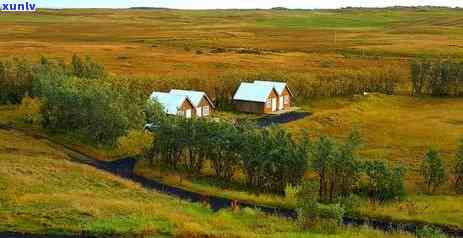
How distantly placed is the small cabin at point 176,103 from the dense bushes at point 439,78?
39.8 m

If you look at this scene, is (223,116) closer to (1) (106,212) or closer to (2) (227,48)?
(1) (106,212)

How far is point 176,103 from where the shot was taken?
61219 millimetres

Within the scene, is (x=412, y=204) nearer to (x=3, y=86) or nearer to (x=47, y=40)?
(x=3, y=86)

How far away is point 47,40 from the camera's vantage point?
153 meters

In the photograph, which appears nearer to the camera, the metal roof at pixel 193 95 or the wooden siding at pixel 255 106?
the metal roof at pixel 193 95

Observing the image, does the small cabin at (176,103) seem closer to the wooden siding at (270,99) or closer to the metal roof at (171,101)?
the metal roof at (171,101)

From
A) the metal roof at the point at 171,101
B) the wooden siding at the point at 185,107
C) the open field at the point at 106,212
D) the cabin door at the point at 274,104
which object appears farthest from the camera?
the cabin door at the point at 274,104

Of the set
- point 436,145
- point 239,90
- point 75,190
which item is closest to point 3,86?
point 239,90

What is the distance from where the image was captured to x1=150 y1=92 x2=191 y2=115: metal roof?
60306 millimetres

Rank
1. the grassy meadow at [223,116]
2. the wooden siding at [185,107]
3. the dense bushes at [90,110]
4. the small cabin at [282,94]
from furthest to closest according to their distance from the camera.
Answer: the small cabin at [282,94] → the wooden siding at [185,107] → the dense bushes at [90,110] → the grassy meadow at [223,116]

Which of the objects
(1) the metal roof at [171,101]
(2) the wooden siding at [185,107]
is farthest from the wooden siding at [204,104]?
(1) the metal roof at [171,101]

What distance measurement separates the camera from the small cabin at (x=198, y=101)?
64119 mm

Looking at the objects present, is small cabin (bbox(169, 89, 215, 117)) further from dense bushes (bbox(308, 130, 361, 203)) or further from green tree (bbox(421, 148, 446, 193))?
green tree (bbox(421, 148, 446, 193))

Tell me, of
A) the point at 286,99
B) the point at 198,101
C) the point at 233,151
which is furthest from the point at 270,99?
the point at 233,151
